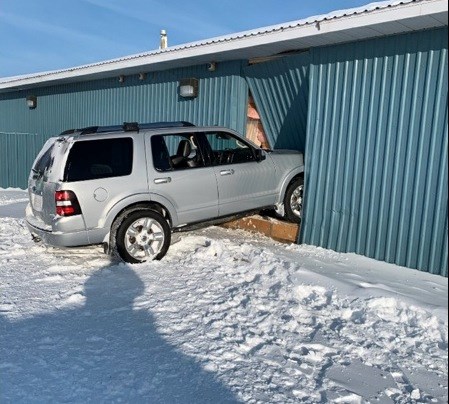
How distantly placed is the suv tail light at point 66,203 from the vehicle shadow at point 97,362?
1360 mm

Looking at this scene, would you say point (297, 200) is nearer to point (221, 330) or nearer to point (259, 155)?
point (259, 155)

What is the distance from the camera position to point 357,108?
646 cm

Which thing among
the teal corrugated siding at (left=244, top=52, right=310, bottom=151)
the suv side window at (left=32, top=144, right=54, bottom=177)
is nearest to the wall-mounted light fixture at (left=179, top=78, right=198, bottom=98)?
the teal corrugated siding at (left=244, top=52, right=310, bottom=151)

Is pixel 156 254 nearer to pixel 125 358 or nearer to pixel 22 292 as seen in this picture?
pixel 22 292

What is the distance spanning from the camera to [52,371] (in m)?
3.34

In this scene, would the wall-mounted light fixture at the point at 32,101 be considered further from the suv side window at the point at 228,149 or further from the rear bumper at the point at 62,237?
the rear bumper at the point at 62,237

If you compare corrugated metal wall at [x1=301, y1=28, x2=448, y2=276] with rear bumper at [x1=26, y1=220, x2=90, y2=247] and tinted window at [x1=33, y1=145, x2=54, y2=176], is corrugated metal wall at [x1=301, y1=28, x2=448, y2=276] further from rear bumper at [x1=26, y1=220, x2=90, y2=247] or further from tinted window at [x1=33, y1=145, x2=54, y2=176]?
tinted window at [x1=33, y1=145, x2=54, y2=176]

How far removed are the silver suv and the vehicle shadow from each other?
54.8 inches

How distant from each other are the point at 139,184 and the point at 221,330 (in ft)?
8.83

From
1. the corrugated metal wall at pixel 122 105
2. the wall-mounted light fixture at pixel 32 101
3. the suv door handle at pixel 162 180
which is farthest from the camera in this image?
the wall-mounted light fixture at pixel 32 101

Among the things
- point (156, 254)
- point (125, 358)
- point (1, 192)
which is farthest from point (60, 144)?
point (1, 192)

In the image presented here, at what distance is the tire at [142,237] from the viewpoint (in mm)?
5984

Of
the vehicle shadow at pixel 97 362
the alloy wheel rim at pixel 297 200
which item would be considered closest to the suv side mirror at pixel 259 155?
the alloy wheel rim at pixel 297 200

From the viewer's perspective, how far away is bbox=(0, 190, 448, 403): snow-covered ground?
10.5ft
